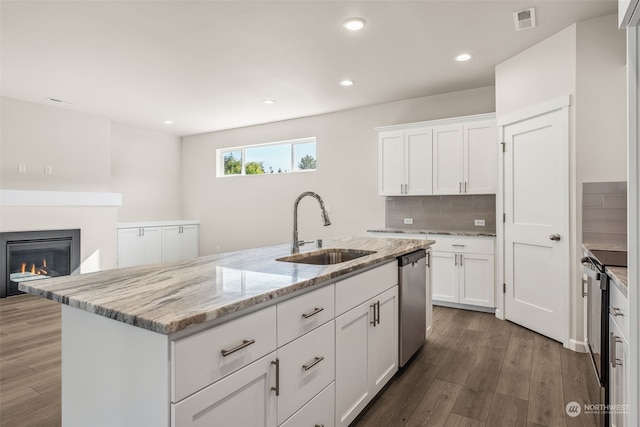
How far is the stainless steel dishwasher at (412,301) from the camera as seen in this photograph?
2.39 meters

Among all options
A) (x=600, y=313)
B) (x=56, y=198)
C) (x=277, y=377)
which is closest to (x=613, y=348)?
(x=600, y=313)

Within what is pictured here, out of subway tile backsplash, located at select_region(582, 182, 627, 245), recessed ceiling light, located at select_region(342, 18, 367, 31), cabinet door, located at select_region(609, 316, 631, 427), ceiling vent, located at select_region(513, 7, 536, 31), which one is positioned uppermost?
recessed ceiling light, located at select_region(342, 18, 367, 31)

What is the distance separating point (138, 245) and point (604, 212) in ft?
20.6

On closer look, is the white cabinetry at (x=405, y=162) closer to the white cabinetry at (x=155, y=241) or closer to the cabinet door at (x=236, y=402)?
the cabinet door at (x=236, y=402)

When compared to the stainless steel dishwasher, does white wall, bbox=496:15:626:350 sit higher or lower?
higher

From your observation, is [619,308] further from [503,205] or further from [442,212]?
[442,212]

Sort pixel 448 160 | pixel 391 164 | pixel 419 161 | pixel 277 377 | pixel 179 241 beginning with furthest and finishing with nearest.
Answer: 1. pixel 179 241
2. pixel 391 164
3. pixel 419 161
4. pixel 448 160
5. pixel 277 377

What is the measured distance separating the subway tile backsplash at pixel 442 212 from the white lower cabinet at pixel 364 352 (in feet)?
8.37

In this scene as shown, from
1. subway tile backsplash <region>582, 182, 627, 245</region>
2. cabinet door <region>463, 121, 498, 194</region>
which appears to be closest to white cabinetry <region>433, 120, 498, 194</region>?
cabinet door <region>463, 121, 498, 194</region>

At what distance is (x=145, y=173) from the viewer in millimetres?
6770

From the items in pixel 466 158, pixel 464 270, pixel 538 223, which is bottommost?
pixel 464 270

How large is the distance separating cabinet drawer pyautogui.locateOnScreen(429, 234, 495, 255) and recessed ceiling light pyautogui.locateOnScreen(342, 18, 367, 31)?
242 cm

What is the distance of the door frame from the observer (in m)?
2.91

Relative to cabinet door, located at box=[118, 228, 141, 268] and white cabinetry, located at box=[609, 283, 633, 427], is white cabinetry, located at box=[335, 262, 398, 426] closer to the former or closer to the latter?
white cabinetry, located at box=[609, 283, 633, 427]
